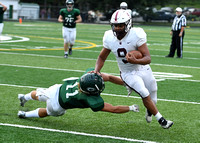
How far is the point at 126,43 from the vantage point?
586 centimetres

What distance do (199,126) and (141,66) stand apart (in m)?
1.14

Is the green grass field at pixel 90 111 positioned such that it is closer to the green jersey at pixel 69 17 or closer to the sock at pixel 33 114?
the sock at pixel 33 114

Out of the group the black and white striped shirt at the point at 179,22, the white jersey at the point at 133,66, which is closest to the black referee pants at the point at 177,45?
the black and white striped shirt at the point at 179,22

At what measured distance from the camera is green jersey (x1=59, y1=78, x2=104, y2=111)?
17.5ft

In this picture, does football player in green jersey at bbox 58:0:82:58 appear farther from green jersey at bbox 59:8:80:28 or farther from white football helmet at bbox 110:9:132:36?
white football helmet at bbox 110:9:132:36

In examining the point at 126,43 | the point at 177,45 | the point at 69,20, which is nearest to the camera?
the point at 126,43

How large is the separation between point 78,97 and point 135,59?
2.73 ft

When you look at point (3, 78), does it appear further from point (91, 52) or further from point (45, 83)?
point (91, 52)

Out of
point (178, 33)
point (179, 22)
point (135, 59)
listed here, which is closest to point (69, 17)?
point (179, 22)

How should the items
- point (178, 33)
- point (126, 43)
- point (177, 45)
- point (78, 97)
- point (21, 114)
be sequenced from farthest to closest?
point (178, 33)
point (177, 45)
point (21, 114)
point (126, 43)
point (78, 97)

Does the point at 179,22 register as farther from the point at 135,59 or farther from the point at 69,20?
the point at 135,59

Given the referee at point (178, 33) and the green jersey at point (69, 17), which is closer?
the green jersey at point (69, 17)

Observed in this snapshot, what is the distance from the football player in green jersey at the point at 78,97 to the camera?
17.6 feet

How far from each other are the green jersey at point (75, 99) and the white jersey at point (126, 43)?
0.69 metres
